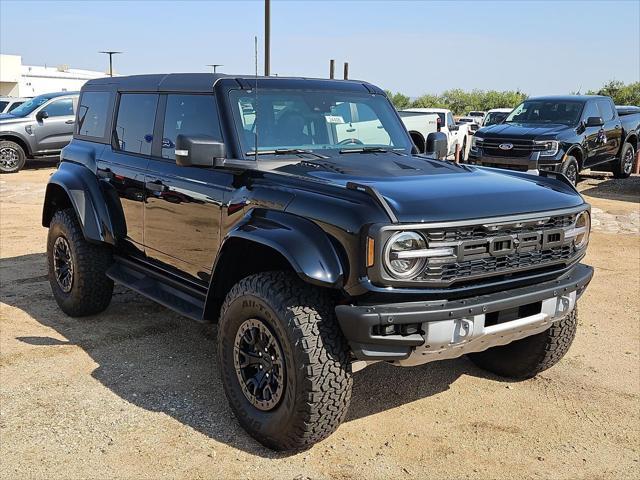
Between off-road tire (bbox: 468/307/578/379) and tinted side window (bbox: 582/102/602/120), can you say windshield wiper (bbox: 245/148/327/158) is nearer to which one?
off-road tire (bbox: 468/307/578/379)

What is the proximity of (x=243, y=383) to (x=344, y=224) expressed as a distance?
111 centimetres

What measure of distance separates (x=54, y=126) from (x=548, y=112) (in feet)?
36.7

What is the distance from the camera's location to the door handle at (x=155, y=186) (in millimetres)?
4426

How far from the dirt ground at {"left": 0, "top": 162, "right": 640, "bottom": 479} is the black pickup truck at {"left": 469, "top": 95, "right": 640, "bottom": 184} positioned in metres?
6.77

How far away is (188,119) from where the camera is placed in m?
4.34

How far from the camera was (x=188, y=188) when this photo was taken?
164 inches

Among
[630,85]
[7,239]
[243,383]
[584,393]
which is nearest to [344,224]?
[243,383]

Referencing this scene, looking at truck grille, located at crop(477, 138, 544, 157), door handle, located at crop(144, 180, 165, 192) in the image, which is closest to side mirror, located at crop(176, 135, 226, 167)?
door handle, located at crop(144, 180, 165, 192)

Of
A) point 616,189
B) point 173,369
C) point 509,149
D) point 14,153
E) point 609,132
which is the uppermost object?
point 609,132

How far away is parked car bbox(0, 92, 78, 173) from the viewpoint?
1554 centimetres

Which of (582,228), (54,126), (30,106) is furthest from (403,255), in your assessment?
(30,106)

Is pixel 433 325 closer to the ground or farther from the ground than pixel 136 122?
closer to the ground

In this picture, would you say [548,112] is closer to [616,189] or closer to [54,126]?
[616,189]

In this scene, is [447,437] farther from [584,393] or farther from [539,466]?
[584,393]
